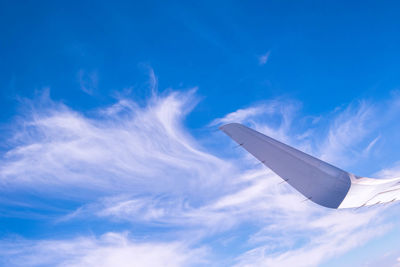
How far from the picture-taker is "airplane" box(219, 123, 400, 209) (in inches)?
339

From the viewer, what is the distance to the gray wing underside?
8609 mm

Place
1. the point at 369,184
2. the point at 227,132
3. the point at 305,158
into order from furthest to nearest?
1. the point at 369,184
2. the point at 227,132
3. the point at 305,158

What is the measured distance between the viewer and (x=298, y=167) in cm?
Result: 863

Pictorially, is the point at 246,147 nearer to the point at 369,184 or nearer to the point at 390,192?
the point at 369,184

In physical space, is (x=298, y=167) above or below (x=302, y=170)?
above

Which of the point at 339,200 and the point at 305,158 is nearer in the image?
the point at 305,158

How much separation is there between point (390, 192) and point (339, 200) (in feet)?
13.8

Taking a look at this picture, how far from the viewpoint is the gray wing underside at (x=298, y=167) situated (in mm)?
8609

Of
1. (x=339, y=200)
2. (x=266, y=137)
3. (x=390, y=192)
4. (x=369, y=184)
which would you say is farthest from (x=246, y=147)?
(x=390, y=192)

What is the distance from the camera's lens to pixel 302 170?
8.63m

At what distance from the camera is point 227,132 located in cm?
945

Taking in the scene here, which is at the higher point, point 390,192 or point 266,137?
point 266,137

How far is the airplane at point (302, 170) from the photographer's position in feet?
28.3

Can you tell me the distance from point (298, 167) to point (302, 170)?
0.19 metres
